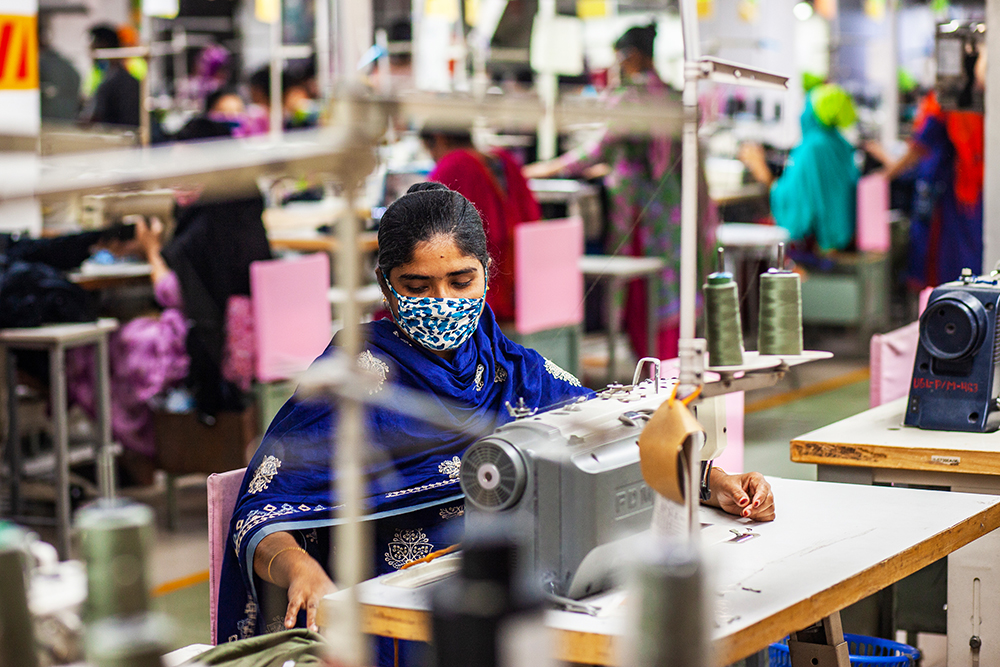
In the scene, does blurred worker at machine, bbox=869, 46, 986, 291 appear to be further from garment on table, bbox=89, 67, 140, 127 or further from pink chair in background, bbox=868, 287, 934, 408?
garment on table, bbox=89, 67, 140, 127

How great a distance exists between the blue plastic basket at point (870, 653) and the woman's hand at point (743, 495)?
17.3 inches

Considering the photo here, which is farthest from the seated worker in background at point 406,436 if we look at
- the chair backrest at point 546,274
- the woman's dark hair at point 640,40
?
the woman's dark hair at point 640,40

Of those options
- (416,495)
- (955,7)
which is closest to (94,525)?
(416,495)

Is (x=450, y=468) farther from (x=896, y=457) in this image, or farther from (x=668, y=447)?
(x=896, y=457)

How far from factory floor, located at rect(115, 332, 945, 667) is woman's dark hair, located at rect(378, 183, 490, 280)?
82cm

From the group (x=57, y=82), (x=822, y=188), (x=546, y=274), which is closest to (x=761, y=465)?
(x=546, y=274)

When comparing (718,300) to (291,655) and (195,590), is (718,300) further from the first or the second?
(195,590)

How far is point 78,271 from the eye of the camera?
16.2ft

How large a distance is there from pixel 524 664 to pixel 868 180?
23.9ft

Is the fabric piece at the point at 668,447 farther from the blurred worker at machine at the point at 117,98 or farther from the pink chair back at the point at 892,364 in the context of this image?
the blurred worker at machine at the point at 117,98

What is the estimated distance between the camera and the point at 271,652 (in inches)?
65.4

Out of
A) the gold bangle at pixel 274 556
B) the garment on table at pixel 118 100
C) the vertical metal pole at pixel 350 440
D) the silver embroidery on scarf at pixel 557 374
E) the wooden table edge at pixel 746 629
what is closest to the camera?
the vertical metal pole at pixel 350 440

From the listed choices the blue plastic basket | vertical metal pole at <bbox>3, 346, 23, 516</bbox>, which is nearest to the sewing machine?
the blue plastic basket

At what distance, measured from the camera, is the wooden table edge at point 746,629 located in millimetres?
1539
